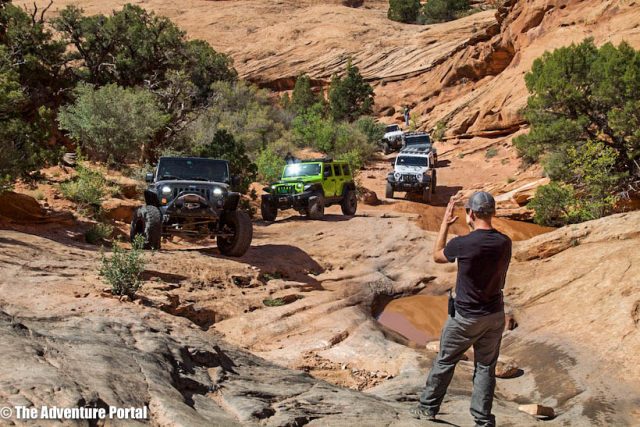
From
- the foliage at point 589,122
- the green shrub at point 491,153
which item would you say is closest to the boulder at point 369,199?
the foliage at point 589,122

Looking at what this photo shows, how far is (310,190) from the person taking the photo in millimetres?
18125

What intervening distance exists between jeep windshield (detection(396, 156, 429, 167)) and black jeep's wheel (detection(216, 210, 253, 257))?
1454 centimetres

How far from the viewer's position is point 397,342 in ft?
28.7

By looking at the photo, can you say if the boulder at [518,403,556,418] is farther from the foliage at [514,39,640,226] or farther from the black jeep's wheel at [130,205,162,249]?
the foliage at [514,39,640,226]

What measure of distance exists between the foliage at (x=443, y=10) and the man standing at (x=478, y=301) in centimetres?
6475

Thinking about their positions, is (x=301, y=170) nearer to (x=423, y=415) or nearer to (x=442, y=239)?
(x=442, y=239)

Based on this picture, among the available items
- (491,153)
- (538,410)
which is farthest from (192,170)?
(491,153)

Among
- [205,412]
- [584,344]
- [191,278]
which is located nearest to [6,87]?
[191,278]

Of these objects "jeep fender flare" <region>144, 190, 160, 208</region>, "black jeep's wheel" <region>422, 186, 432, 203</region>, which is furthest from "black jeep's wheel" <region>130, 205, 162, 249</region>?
"black jeep's wheel" <region>422, 186, 432, 203</region>

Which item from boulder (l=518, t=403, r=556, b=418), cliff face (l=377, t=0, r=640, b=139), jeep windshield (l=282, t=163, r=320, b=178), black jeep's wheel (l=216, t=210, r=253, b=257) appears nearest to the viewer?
boulder (l=518, t=403, r=556, b=418)

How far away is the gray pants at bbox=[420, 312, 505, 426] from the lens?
4.32 meters

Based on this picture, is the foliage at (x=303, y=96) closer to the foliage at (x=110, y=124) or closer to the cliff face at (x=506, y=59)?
the cliff face at (x=506, y=59)

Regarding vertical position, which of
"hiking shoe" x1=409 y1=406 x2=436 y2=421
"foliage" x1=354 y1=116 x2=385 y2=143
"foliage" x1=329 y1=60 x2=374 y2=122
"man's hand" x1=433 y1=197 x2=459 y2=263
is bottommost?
"hiking shoe" x1=409 y1=406 x2=436 y2=421

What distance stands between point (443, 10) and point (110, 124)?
52.7 meters
